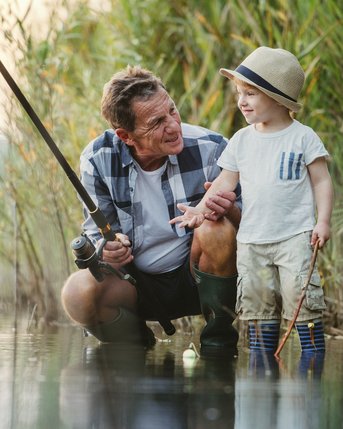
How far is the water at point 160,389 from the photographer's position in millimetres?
2678

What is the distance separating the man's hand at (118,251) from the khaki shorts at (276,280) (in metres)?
0.45

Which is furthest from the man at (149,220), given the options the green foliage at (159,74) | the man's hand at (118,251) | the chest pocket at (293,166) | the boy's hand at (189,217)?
the green foliage at (159,74)

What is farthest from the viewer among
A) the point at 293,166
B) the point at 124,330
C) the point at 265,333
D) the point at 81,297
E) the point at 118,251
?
the point at 124,330

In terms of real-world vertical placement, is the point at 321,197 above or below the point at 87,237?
above

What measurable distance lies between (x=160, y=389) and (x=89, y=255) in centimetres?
120

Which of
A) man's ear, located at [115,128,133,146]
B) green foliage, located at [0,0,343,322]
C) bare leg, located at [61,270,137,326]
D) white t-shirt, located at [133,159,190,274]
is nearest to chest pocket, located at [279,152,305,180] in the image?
white t-shirt, located at [133,159,190,274]

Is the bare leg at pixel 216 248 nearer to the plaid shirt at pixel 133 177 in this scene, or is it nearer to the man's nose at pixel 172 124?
the plaid shirt at pixel 133 177

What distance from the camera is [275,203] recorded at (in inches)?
165

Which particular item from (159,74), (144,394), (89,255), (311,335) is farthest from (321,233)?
(159,74)

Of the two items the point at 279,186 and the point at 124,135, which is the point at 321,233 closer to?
the point at 279,186

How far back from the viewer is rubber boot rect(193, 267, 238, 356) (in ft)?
14.5

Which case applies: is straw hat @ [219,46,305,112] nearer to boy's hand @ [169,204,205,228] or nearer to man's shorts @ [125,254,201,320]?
boy's hand @ [169,204,205,228]

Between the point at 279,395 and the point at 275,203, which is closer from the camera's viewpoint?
the point at 279,395

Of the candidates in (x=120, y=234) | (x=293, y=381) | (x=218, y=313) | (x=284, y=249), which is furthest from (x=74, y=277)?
(x=293, y=381)
